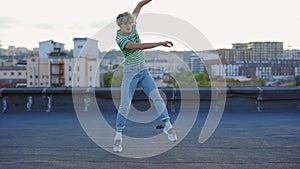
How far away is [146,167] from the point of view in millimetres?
3822

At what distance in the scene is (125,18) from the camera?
4.69 m

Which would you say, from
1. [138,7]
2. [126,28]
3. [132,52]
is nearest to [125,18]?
[126,28]

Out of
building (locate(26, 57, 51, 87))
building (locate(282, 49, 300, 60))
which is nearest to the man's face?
building (locate(282, 49, 300, 60))

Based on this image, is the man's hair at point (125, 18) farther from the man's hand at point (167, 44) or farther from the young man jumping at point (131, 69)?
the man's hand at point (167, 44)

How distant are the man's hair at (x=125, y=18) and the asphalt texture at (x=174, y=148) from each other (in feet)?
4.50

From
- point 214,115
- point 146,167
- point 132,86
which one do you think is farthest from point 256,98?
point 146,167

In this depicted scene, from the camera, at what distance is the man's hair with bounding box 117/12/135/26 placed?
4.68m

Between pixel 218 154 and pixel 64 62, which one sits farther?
pixel 64 62

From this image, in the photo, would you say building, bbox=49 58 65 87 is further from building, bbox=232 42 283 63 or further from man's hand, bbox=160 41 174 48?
man's hand, bbox=160 41 174 48

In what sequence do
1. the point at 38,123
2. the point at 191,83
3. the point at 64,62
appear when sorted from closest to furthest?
the point at 38,123 → the point at 191,83 → the point at 64,62

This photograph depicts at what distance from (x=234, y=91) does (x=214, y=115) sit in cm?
119

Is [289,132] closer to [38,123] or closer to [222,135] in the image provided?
[222,135]

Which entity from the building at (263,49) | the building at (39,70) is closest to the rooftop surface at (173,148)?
the building at (263,49)

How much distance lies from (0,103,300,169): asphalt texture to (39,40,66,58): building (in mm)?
22665
